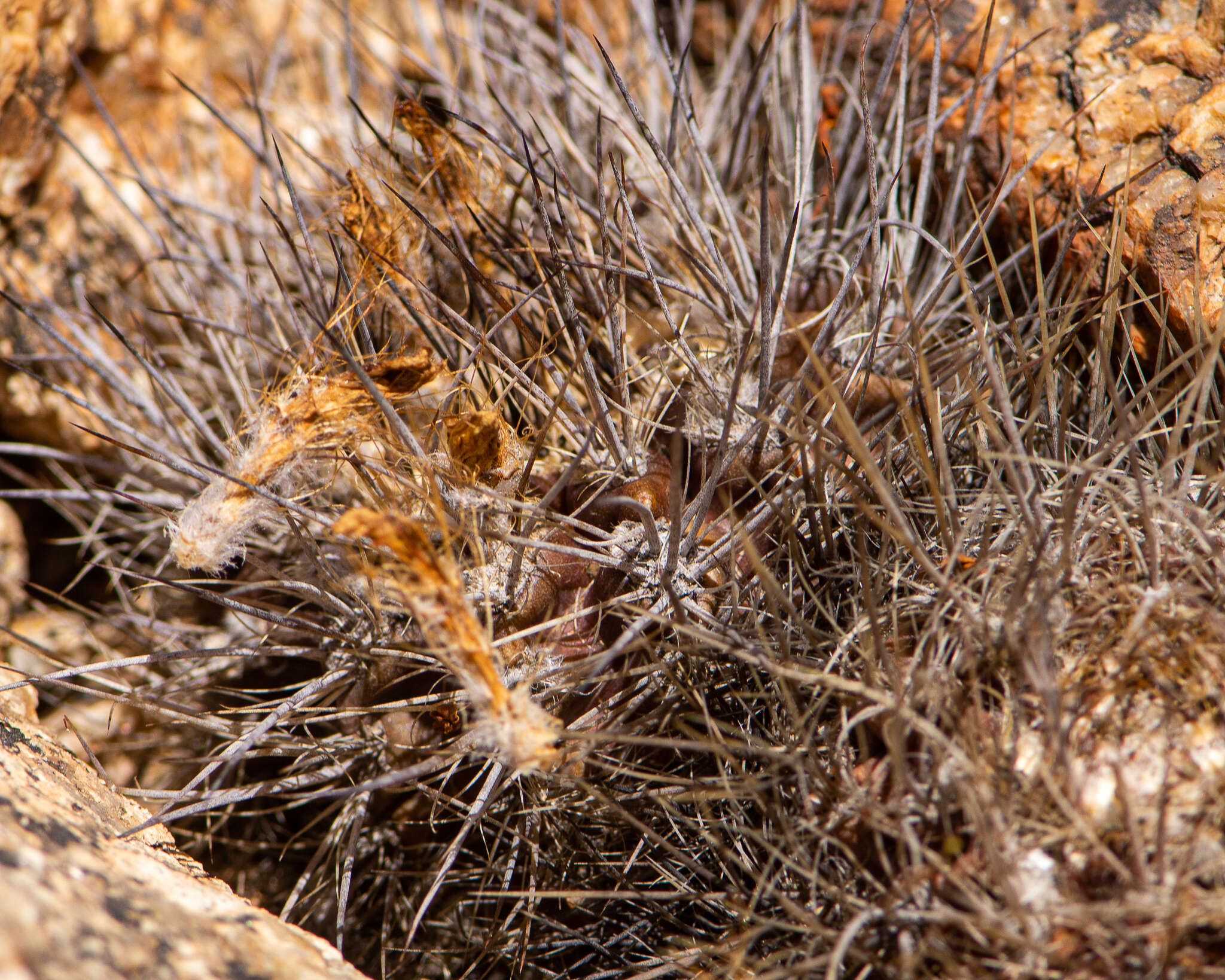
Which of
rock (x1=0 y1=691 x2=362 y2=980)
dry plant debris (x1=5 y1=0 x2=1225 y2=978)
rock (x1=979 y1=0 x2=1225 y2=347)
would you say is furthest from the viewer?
rock (x1=979 y1=0 x2=1225 y2=347)

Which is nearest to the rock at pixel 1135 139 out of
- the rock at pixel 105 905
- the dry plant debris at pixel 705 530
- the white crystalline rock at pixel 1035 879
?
the dry plant debris at pixel 705 530

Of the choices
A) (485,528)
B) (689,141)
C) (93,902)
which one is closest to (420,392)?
(485,528)

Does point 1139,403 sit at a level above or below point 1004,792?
above

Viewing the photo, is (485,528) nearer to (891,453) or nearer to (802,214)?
(891,453)

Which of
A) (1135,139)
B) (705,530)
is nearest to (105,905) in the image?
(705,530)

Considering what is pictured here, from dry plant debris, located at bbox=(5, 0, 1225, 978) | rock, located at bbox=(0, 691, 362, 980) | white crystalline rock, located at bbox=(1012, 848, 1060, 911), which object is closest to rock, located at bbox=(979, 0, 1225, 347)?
dry plant debris, located at bbox=(5, 0, 1225, 978)

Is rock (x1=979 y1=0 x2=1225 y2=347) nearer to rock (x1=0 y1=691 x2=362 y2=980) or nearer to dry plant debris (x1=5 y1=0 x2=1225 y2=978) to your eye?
dry plant debris (x1=5 y1=0 x2=1225 y2=978)

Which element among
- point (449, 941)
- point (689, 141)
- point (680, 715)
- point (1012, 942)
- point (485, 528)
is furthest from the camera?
point (689, 141)
